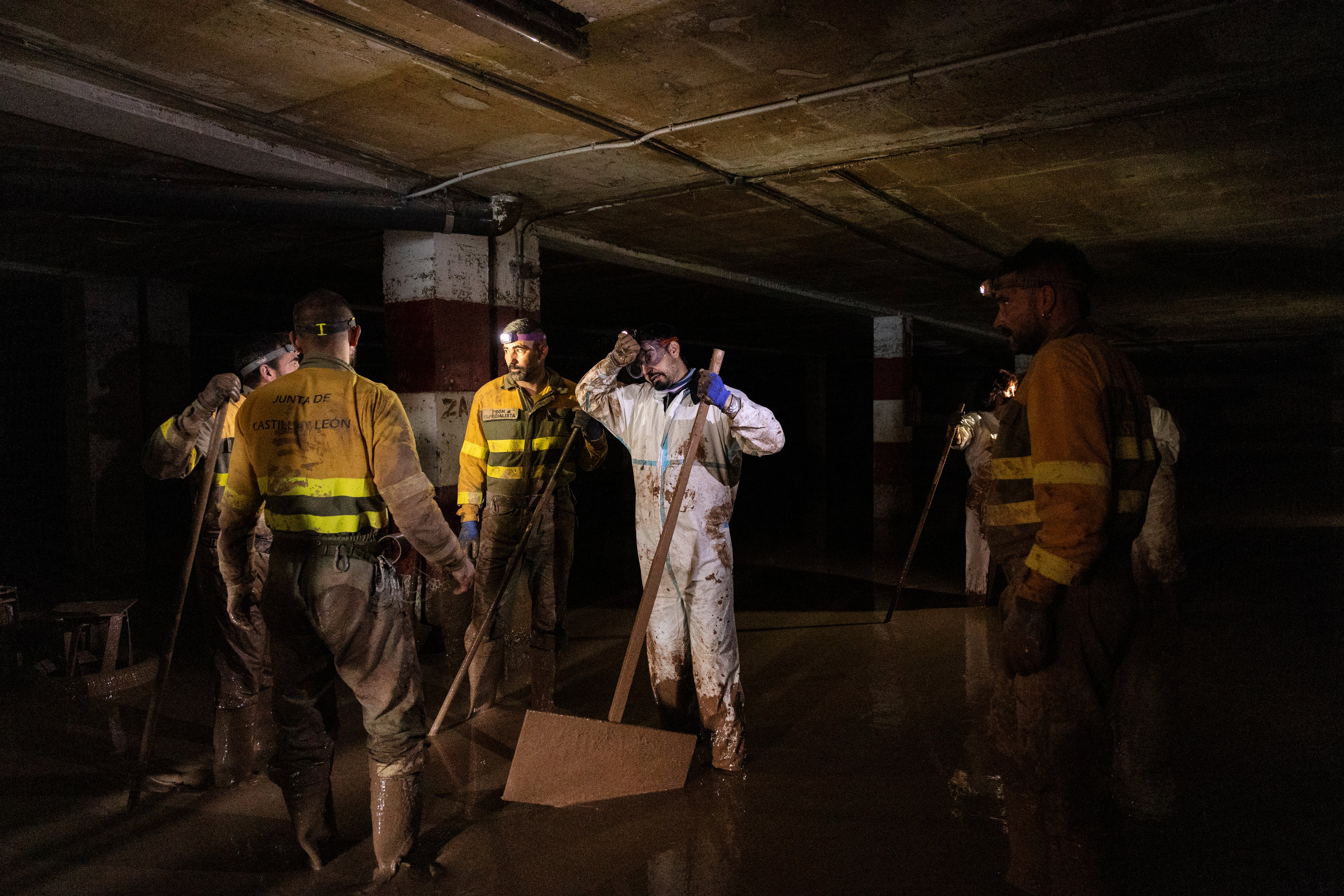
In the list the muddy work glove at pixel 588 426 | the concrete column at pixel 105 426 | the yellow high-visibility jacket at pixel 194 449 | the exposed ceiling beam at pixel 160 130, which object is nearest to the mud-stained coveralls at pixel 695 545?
the muddy work glove at pixel 588 426

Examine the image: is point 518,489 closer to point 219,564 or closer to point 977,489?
point 219,564

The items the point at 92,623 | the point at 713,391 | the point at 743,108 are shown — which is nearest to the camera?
the point at 713,391

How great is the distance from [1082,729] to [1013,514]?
2.02 ft

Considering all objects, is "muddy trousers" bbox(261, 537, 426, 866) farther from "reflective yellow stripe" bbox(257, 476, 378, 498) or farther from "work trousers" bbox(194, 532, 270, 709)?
Answer: "work trousers" bbox(194, 532, 270, 709)

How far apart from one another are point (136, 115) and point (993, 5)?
3.55 metres

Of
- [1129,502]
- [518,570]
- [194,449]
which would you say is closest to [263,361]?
[194,449]

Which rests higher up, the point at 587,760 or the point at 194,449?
the point at 194,449

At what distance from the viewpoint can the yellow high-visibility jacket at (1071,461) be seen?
7.17 ft

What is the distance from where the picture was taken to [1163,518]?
13.2ft

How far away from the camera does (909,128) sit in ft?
13.4

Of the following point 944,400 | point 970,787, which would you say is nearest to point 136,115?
point 970,787

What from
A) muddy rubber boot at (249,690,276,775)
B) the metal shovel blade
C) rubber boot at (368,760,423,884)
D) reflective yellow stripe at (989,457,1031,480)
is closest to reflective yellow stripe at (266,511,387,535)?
rubber boot at (368,760,423,884)

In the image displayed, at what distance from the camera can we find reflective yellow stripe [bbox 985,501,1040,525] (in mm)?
2406

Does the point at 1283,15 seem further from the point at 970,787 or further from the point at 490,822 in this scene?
the point at 490,822
